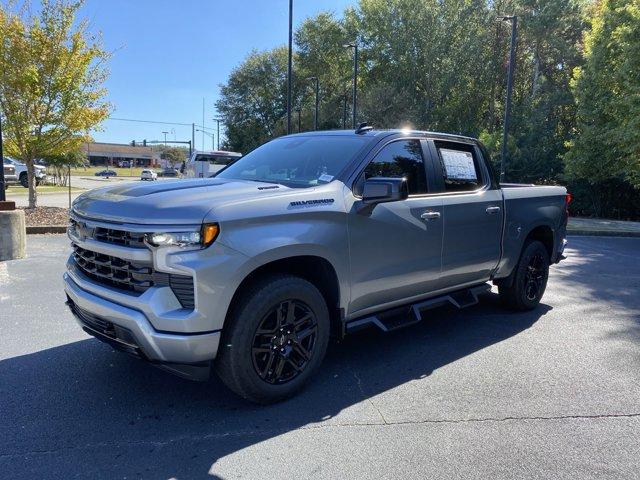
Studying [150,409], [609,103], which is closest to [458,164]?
[150,409]

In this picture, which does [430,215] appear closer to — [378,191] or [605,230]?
[378,191]

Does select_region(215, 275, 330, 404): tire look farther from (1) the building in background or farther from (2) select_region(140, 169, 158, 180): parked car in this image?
(1) the building in background

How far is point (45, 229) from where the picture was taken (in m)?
11.2

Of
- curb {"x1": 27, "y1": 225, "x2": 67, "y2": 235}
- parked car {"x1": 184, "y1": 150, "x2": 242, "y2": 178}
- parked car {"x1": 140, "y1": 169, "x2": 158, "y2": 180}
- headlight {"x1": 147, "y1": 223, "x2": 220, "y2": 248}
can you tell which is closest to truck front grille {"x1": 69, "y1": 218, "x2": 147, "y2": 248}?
headlight {"x1": 147, "y1": 223, "x2": 220, "y2": 248}

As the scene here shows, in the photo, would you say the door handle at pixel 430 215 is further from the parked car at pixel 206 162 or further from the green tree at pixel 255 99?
the green tree at pixel 255 99

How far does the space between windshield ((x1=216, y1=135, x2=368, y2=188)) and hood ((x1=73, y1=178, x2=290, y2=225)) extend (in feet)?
1.23

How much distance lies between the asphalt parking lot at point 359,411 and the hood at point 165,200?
52.4 inches

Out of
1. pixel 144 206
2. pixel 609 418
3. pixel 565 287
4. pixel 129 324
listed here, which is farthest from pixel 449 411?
pixel 565 287

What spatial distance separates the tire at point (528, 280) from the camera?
580 cm

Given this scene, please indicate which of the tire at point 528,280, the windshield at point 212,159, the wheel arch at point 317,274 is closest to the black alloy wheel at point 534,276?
the tire at point 528,280

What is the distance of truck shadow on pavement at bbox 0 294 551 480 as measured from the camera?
2893mm

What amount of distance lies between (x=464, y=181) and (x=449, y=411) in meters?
2.35

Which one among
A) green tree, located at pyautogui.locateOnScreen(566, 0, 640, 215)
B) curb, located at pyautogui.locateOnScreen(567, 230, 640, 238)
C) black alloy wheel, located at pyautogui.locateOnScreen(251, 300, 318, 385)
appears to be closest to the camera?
black alloy wheel, located at pyautogui.locateOnScreen(251, 300, 318, 385)

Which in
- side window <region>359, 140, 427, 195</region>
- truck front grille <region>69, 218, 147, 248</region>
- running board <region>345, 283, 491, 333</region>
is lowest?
running board <region>345, 283, 491, 333</region>
